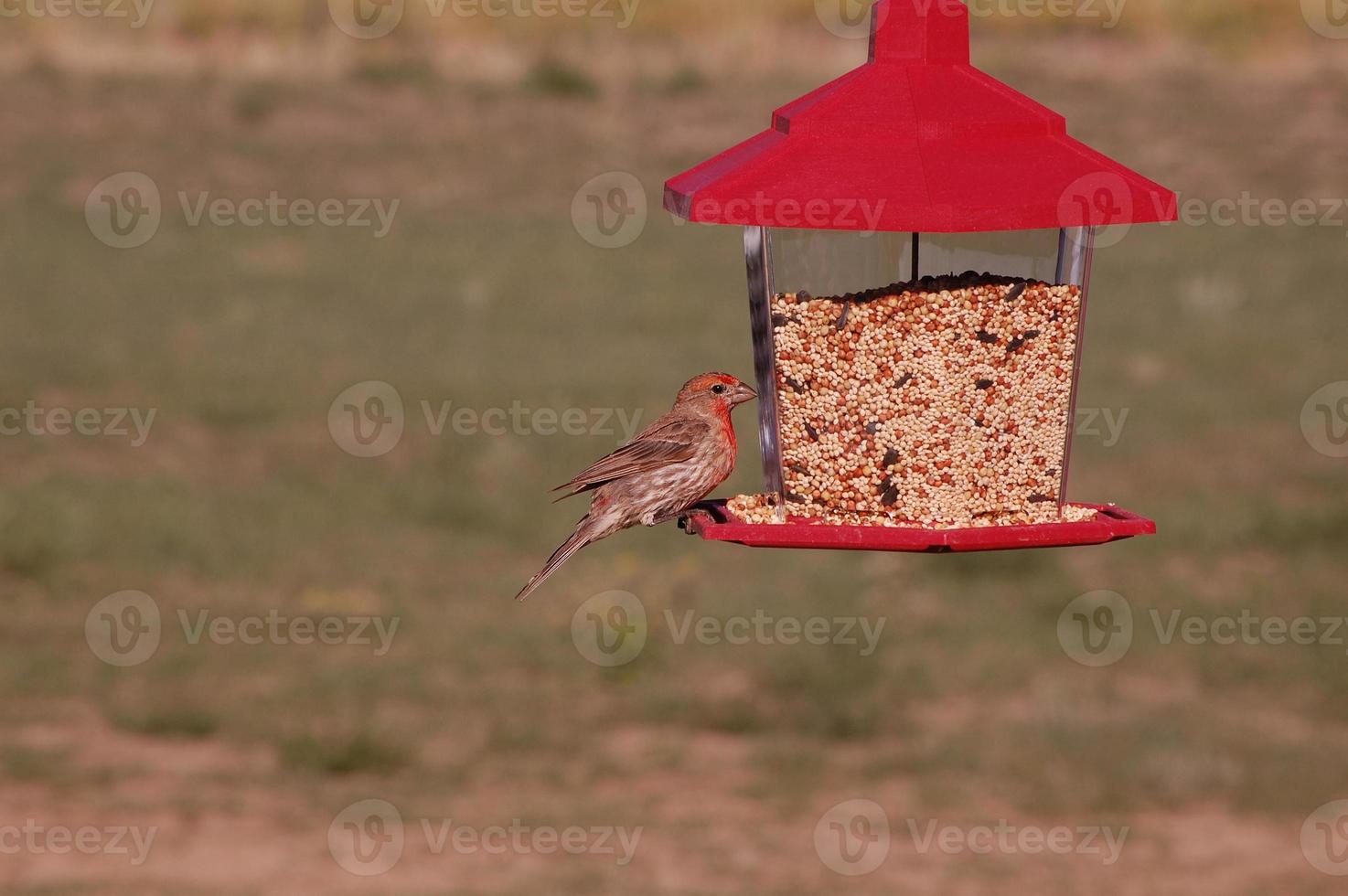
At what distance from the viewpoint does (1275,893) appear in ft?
63.0

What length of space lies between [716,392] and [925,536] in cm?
147

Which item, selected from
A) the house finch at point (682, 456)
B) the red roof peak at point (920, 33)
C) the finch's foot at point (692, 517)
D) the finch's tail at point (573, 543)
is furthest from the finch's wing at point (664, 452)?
the red roof peak at point (920, 33)

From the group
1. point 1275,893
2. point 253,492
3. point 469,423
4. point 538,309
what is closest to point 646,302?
point 538,309

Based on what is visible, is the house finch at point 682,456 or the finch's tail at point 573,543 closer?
the house finch at point 682,456

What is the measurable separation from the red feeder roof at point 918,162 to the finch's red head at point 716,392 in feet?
3.23

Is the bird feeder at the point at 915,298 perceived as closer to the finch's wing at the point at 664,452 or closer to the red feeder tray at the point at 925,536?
the red feeder tray at the point at 925,536

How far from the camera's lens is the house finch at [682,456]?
7867 mm

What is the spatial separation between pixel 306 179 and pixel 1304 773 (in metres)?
17.1

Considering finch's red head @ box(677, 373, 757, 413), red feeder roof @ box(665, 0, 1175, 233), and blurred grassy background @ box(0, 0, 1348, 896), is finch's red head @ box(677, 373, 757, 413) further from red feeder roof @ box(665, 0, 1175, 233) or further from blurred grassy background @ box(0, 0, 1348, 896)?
blurred grassy background @ box(0, 0, 1348, 896)

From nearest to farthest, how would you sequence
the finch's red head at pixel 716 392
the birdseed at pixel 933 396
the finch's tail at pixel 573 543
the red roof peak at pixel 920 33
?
the red roof peak at pixel 920 33, the birdseed at pixel 933 396, the finch's red head at pixel 716 392, the finch's tail at pixel 573 543

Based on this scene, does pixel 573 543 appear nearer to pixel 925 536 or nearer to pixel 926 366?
pixel 926 366

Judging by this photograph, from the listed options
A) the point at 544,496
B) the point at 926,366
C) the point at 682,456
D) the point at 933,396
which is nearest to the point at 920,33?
the point at 926,366

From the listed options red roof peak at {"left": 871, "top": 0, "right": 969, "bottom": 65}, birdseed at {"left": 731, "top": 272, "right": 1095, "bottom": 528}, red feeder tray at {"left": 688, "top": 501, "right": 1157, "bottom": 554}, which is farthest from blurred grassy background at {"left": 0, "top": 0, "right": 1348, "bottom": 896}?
red roof peak at {"left": 871, "top": 0, "right": 969, "bottom": 65}

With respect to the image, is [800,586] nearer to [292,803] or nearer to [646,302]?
[292,803]
